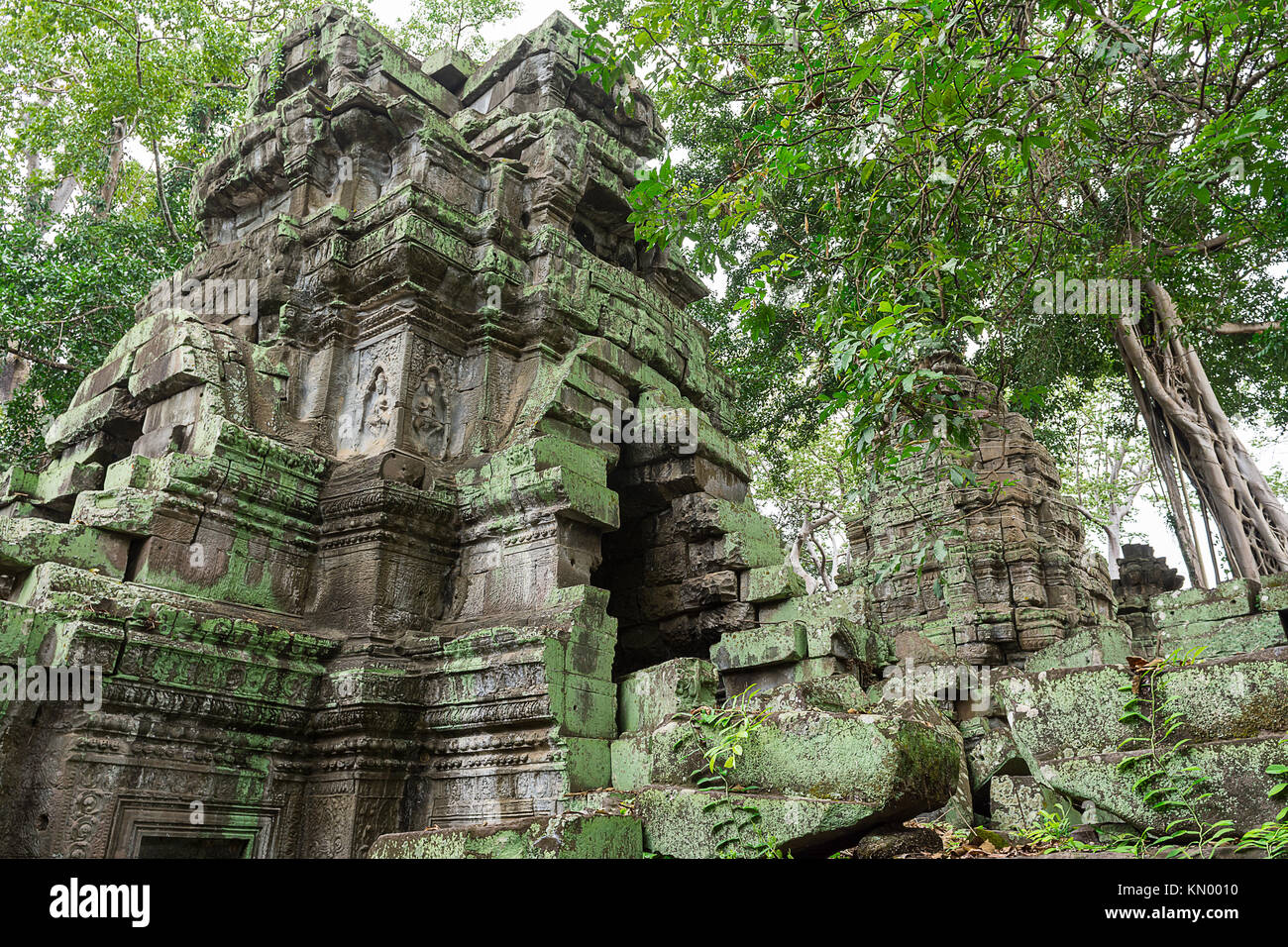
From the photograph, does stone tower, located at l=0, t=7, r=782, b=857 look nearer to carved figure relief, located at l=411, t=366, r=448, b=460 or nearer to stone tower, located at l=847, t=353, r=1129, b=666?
carved figure relief, located at l=411, t=366, r=448, b=460

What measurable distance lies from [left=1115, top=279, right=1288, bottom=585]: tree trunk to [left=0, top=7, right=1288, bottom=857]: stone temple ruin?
3534 mm

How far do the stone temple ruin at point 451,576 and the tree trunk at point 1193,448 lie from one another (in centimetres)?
353

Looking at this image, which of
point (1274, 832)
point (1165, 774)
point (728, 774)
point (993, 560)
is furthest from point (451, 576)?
point (993, 560)

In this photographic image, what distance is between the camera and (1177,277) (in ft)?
38.4

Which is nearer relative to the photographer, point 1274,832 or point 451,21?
point 1274,832

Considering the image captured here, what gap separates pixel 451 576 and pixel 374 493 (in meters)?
0.85

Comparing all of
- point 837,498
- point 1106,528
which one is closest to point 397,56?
point 837,498

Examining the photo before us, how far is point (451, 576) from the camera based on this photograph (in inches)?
255

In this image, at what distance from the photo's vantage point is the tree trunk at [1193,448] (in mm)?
10438

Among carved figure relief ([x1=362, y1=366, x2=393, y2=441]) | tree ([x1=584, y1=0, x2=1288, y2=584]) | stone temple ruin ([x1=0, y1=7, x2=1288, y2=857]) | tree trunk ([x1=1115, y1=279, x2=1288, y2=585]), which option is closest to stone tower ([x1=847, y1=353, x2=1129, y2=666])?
tree trunk ([x1=1115, y1=279, x2=1288, y2=585])

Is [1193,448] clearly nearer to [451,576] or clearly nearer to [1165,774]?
[451,576]

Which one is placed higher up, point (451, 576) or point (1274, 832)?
point (451, 576)
